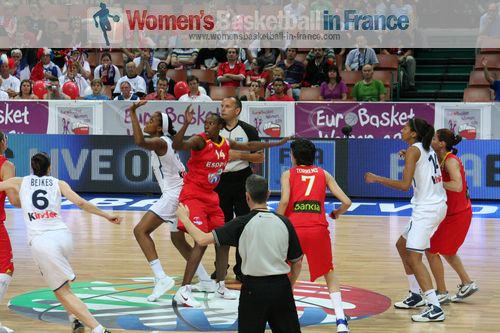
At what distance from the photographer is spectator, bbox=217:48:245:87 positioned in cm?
2083

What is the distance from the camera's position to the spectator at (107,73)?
2200 cm

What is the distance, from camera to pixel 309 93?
20172 millimetres

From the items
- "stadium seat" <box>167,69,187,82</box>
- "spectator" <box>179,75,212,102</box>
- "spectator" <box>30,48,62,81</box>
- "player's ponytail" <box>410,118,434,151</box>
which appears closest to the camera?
"player's ponytail" <box>410,118,434,151</box>

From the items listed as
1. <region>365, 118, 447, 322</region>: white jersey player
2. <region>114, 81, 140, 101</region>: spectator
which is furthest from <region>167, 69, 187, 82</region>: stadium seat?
<region>365, 118, 447, 322</region>: white jersey player

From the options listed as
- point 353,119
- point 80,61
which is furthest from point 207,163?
point 80,61

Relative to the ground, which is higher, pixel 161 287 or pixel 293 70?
pixel 293 70

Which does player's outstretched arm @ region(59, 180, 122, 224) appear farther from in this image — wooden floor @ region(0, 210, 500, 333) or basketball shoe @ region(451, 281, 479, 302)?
basketball shoe @ region(451, 281, 479, 302)

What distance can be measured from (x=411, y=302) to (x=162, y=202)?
8.88 ft

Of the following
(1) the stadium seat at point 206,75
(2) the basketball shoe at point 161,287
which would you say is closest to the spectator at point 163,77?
(1) the stadium seat at point 206,75

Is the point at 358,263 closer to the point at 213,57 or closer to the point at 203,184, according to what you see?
the point at 203,184

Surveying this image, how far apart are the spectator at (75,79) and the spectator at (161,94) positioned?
2114 mm

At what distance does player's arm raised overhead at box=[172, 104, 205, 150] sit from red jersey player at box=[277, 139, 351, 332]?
1.21 meters

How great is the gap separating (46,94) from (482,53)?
9344 millimetres

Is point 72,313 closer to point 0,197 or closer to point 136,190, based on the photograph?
point 0,197
